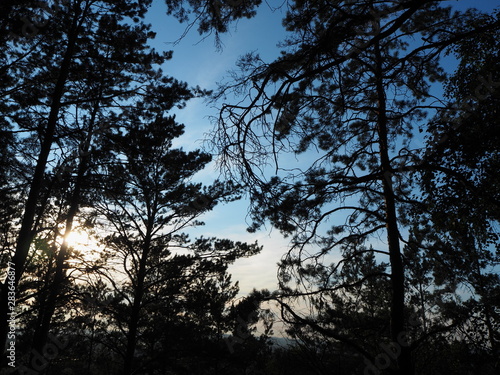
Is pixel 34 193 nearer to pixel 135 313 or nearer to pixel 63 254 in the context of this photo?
pixel 63 254

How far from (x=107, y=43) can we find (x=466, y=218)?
7.64 meters

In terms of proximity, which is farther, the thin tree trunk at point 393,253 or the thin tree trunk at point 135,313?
the thin tree trunk at point 135,313

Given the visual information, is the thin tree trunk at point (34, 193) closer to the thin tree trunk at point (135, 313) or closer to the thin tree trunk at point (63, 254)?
the thin tree trunk at point (63, 254)

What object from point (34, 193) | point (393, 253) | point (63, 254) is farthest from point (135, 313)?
point (393, 253)

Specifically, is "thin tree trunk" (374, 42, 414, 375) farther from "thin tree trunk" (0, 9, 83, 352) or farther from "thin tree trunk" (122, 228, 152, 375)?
"thin tree trunk" (122, 228, 152, 375)

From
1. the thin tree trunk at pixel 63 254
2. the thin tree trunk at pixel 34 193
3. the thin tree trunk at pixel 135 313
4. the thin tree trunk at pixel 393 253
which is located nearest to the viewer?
the thin tree trunk at pixel 393 253

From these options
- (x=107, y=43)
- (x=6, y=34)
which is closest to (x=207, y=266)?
(x=107, y=43)

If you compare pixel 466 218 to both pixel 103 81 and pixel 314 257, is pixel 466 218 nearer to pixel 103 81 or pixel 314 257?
pixel 314 257

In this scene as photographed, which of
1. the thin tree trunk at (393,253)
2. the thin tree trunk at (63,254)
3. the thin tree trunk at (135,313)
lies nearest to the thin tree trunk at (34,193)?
the thin tree trunk at (63,254)

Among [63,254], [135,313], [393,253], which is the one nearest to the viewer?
[393,253]

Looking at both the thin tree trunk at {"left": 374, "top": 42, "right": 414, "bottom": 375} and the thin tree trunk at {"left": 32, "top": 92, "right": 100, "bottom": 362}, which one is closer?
the thin tree trunk at {"left": 374, "top": 42, "right": 414, "bottom": 375}

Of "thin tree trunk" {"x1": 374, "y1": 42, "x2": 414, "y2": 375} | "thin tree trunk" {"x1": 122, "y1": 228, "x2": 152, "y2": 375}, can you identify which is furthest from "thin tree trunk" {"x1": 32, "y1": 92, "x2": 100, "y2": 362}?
"thin tree trunk" {"x1": 374, "y1": 42, "x2": 414, "y2": 375}

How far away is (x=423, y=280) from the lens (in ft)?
23.6

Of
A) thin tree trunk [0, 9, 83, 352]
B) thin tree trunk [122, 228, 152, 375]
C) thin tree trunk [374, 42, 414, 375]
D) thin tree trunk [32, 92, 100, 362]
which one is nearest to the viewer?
thin tree trunk [374, 42, 414, 375]
